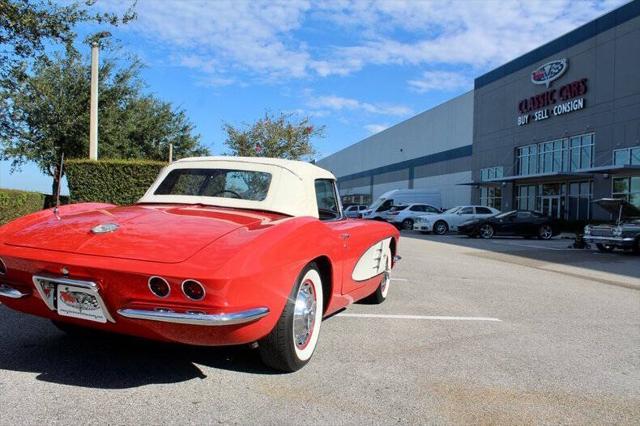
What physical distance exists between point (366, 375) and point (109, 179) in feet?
37.5

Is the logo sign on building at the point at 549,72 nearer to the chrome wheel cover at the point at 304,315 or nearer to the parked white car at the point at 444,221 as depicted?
the parked white car at the point at 444,221

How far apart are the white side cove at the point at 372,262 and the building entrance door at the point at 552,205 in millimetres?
30375

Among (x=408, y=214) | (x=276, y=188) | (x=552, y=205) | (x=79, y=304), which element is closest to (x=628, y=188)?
(x=552, y=205)

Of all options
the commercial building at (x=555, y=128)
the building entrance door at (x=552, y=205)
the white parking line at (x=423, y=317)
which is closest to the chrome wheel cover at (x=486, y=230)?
the commercial building at (x=555, y=128)

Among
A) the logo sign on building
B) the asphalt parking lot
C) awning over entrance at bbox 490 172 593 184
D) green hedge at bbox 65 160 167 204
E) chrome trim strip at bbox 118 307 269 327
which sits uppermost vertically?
the logo sign on building

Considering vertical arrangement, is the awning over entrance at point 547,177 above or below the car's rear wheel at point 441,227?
above

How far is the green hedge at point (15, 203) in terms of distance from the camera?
11.1 meters

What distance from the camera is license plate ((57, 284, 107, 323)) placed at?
3184mm

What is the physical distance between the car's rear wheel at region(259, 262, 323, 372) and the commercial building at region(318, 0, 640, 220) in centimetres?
2610

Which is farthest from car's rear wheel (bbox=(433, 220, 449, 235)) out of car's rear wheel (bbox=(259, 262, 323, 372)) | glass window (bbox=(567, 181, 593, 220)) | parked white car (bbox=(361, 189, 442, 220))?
car's rear wheel (bbox=(259, 262, 323, 372))

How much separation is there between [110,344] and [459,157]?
45102mm

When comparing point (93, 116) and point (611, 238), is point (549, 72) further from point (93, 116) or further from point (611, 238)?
point (93, 116)

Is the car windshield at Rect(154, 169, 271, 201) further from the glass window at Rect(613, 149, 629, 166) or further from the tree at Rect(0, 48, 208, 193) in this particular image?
the glass window at Rect(613, 149, 629, 166)

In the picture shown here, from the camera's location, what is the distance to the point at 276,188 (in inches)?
173
